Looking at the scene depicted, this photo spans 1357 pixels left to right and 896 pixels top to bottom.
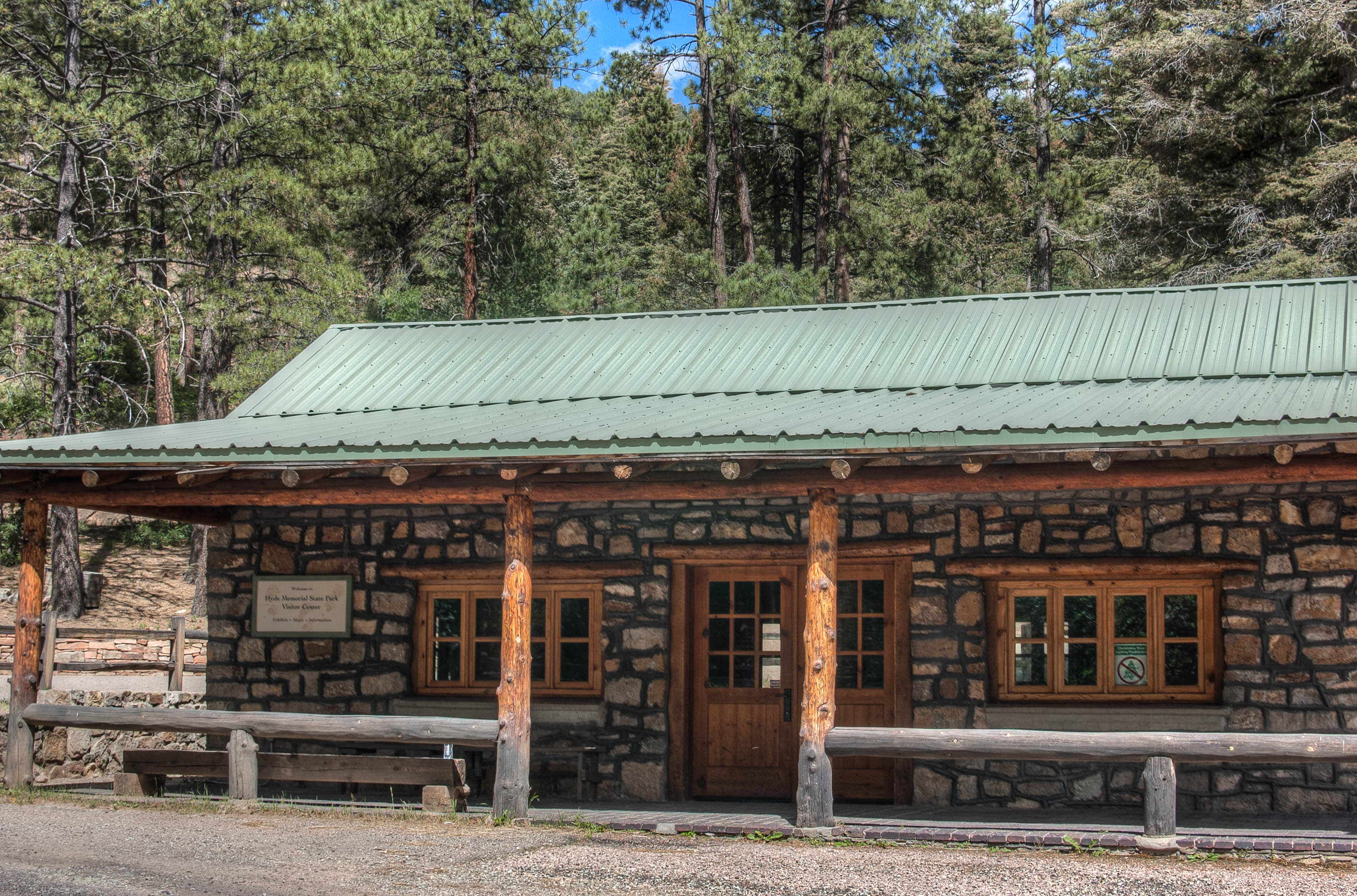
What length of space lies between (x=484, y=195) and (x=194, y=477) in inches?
597

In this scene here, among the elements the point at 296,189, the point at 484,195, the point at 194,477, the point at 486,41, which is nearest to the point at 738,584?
the point at 194,477

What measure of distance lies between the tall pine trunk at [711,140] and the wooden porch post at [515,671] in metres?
16.3

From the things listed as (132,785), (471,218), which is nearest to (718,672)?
(132,785)

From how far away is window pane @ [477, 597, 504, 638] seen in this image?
10.5 m

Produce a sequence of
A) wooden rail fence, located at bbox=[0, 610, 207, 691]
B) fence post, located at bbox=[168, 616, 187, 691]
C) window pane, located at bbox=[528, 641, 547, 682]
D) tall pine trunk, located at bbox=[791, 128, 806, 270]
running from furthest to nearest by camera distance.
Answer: tall pine trunk, located at bbox=[791, 128, 806, 270], fence post, located at bbox=[168, 616, 187, 691], wooden rail fence, located at bbox=[0, 610, 207, 691], window pane, located at bbox=[528, 641, 547, 682]

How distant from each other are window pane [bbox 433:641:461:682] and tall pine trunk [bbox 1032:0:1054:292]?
15127 millimetres

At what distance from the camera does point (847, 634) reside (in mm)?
9930

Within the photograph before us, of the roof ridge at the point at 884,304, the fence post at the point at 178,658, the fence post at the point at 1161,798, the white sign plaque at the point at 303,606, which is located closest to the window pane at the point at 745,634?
the roof ridge at the point at 884,304

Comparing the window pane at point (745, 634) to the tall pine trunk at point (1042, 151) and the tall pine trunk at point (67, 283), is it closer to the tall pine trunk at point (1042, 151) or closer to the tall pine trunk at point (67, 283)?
the tall pine trunk at point (67, 283)

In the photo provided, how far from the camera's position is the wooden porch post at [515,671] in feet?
27.4

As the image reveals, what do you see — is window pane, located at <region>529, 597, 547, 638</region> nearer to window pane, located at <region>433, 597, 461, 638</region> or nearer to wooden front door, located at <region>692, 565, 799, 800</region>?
window pane, located at <region>433, 597, 461, 638</region>

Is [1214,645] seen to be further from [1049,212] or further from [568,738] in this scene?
[1049,212]

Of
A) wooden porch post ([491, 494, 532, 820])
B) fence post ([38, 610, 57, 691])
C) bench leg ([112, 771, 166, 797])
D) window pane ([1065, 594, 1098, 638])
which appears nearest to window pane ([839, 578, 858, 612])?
window pane ([1065, 594, 1098, 638])

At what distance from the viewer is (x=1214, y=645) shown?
916 cm
